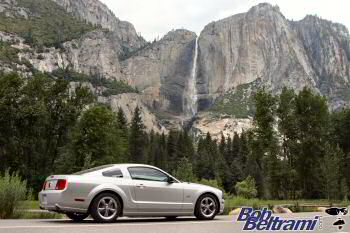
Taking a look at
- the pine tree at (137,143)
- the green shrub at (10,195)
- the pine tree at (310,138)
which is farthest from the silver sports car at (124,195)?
the pine tree at (137,143)

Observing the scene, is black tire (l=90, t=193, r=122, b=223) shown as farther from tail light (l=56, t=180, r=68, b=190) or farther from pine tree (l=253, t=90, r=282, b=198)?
pine tree (l=253, t=90, r=282, b=198)

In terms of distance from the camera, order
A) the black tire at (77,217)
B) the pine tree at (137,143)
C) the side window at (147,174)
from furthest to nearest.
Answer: the pine tree at (137,143)
the black tire at (77,217)
the side window at (147,174)

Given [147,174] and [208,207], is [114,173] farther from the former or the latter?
[208,207]

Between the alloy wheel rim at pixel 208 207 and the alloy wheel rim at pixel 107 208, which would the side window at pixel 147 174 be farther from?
the alloy wheel rim at pixel 208 207

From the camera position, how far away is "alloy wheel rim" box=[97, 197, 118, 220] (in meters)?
11.8

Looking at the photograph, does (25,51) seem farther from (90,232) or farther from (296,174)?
(90,232)

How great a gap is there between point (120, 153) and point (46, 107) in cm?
1151

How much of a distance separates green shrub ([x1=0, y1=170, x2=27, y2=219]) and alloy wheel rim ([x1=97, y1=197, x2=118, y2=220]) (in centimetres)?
261

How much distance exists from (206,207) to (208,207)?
0.21ft

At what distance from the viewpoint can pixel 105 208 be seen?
1192cm

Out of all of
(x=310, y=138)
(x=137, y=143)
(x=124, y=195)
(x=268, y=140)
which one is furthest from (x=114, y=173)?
(x=137, y=143)

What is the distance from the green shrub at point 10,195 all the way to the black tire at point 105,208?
2575 millimetres

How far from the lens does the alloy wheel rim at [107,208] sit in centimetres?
1184

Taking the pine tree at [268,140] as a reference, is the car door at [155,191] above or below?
below
